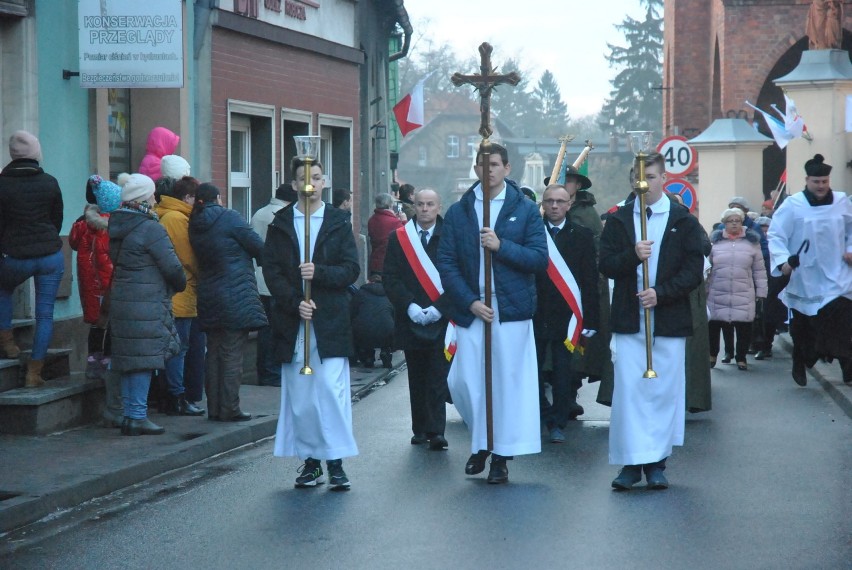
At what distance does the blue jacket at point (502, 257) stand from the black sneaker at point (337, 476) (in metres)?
1.12

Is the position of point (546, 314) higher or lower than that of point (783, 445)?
higher

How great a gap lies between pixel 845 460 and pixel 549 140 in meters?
116

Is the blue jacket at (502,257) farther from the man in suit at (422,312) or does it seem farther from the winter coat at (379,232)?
the winter coat at (379,232)

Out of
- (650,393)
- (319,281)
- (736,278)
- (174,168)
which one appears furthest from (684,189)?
(319,281)

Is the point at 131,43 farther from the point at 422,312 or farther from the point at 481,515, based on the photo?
the point at 481,515

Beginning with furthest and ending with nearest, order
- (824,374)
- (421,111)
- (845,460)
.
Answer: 1. (421,111)
2. (824,374)
3. (845,460)

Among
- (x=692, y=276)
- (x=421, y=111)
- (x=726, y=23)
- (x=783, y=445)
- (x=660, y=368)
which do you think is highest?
(x=726, y=23)

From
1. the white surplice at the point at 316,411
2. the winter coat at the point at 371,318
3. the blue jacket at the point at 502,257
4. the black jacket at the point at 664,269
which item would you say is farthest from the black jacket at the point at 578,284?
the winter coat at the point at 371,318

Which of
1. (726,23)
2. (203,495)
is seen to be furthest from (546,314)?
(726,23)

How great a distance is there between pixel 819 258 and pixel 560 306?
358 centimetres

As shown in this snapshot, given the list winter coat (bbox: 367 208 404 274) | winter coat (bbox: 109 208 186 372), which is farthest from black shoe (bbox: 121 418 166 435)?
winter coat (bbox: 367 208 404 274)

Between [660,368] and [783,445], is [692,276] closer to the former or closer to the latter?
[660,368]

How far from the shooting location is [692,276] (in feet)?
28.7

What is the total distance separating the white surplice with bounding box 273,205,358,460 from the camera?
887 cm
